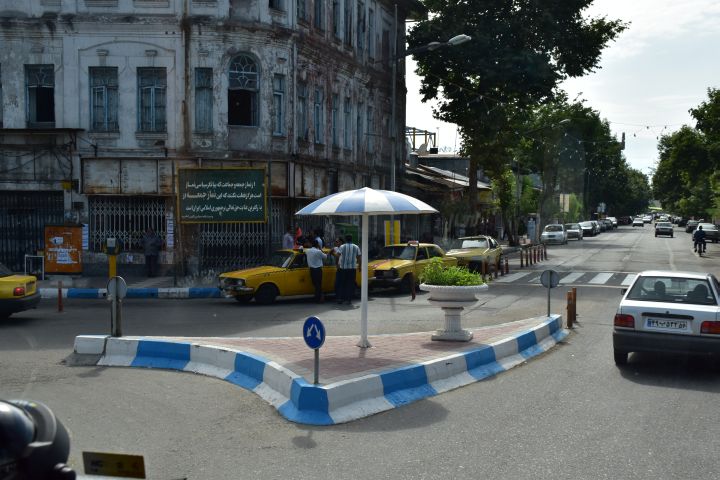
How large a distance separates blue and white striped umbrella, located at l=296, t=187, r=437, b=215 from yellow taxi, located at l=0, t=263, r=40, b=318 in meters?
7.09

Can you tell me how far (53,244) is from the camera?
79.3 ft

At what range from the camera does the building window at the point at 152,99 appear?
25062mm

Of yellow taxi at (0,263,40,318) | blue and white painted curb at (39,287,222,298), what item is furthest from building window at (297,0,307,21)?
yellow taxi at (0,263,40,318)

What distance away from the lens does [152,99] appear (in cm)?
2508

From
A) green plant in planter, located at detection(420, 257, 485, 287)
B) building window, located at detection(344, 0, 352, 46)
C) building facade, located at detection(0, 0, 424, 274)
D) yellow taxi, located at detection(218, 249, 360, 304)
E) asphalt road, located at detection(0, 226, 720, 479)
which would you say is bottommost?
asphalt road, located at detection(0, 226, 720, 479)

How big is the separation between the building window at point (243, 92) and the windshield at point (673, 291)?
17327 millimetres

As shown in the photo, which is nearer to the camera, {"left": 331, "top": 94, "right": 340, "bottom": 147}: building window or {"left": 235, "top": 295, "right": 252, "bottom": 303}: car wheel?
{"left": 235, "top": 295, "right": 252, "bottom": 303}: car wheel

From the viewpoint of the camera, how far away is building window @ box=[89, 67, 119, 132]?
2498 cm

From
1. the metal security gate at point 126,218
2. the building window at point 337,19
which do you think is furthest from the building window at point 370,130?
the metal security gate at point 126,218

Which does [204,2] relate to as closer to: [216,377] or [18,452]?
[216,377]

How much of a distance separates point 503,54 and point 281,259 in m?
20.3

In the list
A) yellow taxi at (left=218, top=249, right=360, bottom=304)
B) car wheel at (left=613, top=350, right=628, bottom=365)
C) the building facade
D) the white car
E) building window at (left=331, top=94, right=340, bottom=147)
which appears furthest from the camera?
building window at (left=331, top=94, right=340, bottom=147)

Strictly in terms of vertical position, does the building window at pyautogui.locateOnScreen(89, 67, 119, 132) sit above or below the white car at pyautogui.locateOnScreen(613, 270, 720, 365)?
above

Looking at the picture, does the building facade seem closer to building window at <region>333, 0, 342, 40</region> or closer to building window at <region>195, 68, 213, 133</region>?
building window at <region>195, 68, 213, 133</region>
